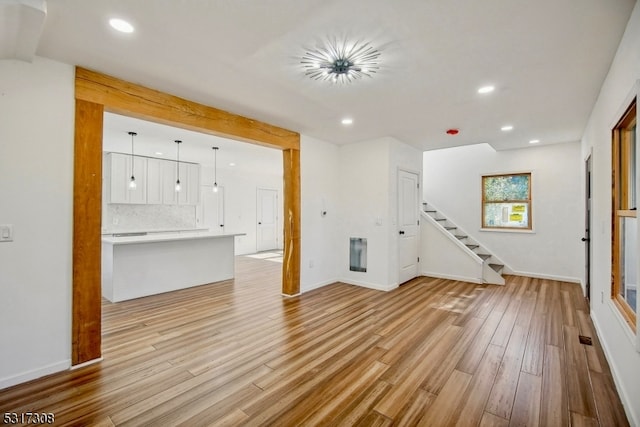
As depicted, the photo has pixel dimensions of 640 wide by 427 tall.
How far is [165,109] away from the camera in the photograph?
10.1 feet

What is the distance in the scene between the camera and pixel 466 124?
4.14 m

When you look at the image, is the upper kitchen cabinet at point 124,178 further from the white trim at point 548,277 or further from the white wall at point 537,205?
the white trim at point 548,277

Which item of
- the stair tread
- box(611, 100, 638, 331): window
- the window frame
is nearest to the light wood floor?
box(611, 100, 638, 331): window

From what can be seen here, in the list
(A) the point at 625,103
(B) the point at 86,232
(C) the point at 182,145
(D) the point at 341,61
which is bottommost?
(B) the point at 86,232

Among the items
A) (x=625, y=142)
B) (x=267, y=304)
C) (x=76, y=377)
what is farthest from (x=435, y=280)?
(x=76, y=377)

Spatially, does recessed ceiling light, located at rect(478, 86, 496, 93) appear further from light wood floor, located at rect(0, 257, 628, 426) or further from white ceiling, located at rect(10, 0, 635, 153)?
light wood floor, located at rect(0, 257, 628, 426)

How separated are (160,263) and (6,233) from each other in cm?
259

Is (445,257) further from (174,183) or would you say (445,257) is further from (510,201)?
(174,183)

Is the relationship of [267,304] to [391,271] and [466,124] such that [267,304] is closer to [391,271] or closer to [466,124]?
[391,271]

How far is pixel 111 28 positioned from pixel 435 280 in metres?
5.75

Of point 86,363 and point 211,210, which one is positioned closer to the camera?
point 86,363

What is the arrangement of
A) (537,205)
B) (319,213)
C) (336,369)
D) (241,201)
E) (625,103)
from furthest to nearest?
(241,201) < (537,205) < (319,213) < (336,369) < (625,103)

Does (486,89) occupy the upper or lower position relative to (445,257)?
upper

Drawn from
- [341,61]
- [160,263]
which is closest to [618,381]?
[341,61]
